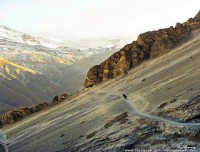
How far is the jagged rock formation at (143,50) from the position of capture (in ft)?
392

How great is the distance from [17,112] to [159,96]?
310 feet

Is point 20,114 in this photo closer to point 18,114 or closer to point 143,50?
point 18,114

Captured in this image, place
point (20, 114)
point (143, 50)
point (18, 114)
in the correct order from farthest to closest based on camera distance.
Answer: point (20, 114)
point (18, 114)
point (143, 50)

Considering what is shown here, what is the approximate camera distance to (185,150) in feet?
78.2

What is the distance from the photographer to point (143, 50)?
125m

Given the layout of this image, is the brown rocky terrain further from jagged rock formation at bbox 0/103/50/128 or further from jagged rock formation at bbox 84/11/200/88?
jagged rock formation at bbox 84/11/200/88

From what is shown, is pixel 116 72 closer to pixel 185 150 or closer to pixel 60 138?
pixel 60 138

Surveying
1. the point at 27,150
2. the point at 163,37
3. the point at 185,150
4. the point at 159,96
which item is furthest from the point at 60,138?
the point at 163,37

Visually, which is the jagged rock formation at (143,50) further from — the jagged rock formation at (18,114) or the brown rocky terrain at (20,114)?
the jagged rock formation at (18,114)

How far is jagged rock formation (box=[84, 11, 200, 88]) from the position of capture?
11962 cm

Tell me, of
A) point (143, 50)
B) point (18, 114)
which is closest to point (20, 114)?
point (18, 114)

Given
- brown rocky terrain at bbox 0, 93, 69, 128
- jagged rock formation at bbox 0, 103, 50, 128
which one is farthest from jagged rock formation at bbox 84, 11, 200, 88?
jagged rock formation at bbox 0, 103, 50, 128

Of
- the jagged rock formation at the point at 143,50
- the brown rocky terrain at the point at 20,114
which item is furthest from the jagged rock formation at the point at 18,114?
→ the jagged rock formation at the point at 143,50

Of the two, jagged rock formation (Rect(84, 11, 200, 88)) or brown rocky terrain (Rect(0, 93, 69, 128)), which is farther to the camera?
brown rocky terrain (Rect(0, 93, 69, 128))
